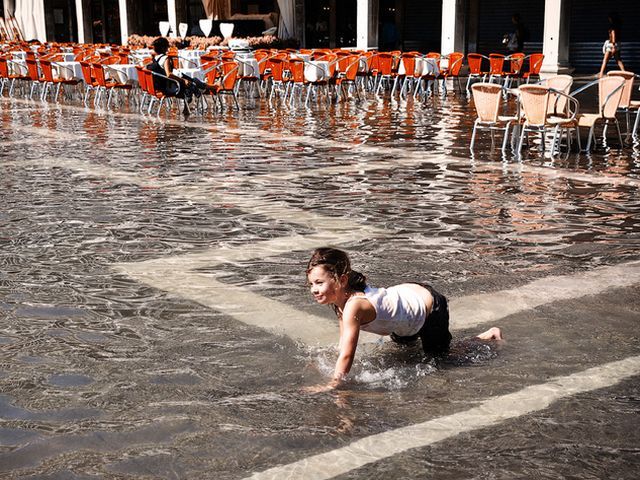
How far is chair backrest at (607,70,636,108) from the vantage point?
35.8 feet

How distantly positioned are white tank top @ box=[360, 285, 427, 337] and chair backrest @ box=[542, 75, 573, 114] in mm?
7259

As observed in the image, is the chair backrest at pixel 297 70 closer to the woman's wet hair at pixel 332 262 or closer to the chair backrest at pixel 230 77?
the chair backrest at pixel 230 77

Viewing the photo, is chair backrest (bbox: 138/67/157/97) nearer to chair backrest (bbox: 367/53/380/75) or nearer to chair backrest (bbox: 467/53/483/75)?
chair backrest (bbox: 367/53/380/75)

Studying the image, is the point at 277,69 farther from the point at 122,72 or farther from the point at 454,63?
the point at 454,63

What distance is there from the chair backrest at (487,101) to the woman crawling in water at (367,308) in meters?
6.82

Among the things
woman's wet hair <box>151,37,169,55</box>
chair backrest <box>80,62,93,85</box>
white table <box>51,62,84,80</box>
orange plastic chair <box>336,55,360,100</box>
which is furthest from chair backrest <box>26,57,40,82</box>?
orange plastic chair <box>336,55,360,100</box>

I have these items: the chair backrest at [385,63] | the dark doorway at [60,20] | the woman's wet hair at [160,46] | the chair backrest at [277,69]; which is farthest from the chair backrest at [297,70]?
the dark doorway at [60,20]

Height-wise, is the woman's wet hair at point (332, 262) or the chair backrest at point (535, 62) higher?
the chair backrest at point (535, 62)

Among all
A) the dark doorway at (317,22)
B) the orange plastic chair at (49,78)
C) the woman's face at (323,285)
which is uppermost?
the dark doorway at (317,22)

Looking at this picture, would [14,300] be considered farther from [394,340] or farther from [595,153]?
[595,153]

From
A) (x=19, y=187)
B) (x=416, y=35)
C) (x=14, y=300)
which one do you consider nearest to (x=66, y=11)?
(x=416, y=35)

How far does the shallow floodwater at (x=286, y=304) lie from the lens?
10.7 feet

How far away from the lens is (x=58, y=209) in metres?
7.56

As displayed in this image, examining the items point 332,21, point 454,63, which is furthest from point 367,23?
point 454,63
